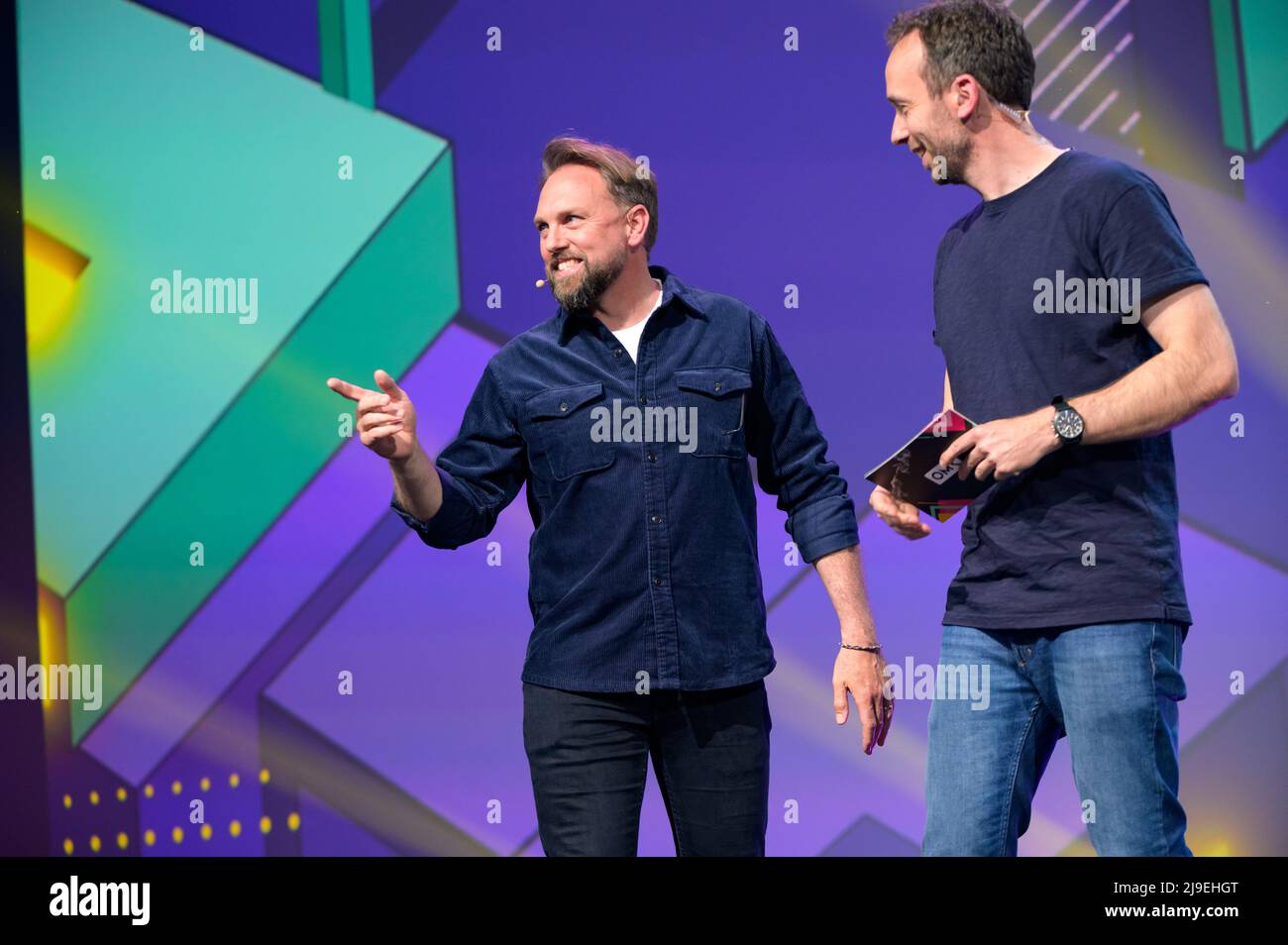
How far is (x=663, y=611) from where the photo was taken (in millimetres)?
2180

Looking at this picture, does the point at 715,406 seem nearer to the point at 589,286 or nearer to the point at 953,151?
the point at 589,286

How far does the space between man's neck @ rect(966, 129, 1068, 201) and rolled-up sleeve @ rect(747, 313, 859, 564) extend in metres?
0.47

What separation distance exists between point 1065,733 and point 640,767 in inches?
26.8

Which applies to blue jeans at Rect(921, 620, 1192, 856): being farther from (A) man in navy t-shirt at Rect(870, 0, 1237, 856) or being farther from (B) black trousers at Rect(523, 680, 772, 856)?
(B) black trousers at Rect(523, 680, 772, 856)

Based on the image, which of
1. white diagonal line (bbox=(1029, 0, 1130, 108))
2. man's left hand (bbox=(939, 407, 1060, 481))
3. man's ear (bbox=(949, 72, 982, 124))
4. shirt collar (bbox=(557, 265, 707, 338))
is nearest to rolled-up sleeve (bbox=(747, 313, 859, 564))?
shirt collar (bbox=(557, 265, 707, 338))

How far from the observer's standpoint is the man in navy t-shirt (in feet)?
6.12

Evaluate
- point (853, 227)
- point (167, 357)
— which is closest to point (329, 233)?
point (167, 357)

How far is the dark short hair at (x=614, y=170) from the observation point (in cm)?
237

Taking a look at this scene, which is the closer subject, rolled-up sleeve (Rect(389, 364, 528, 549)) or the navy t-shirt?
the navy t-shirt

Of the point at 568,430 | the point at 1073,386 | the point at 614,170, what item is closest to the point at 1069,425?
the point at 1073,386

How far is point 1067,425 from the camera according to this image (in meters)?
1.87

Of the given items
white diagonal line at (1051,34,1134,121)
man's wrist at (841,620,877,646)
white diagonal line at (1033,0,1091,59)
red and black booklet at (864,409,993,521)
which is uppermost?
white diagonal line at (1033,0,1091,59)

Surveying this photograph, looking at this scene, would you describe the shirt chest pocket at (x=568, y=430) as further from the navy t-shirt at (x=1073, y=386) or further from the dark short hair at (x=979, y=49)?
the dark short hair at (x=979, y=49)
